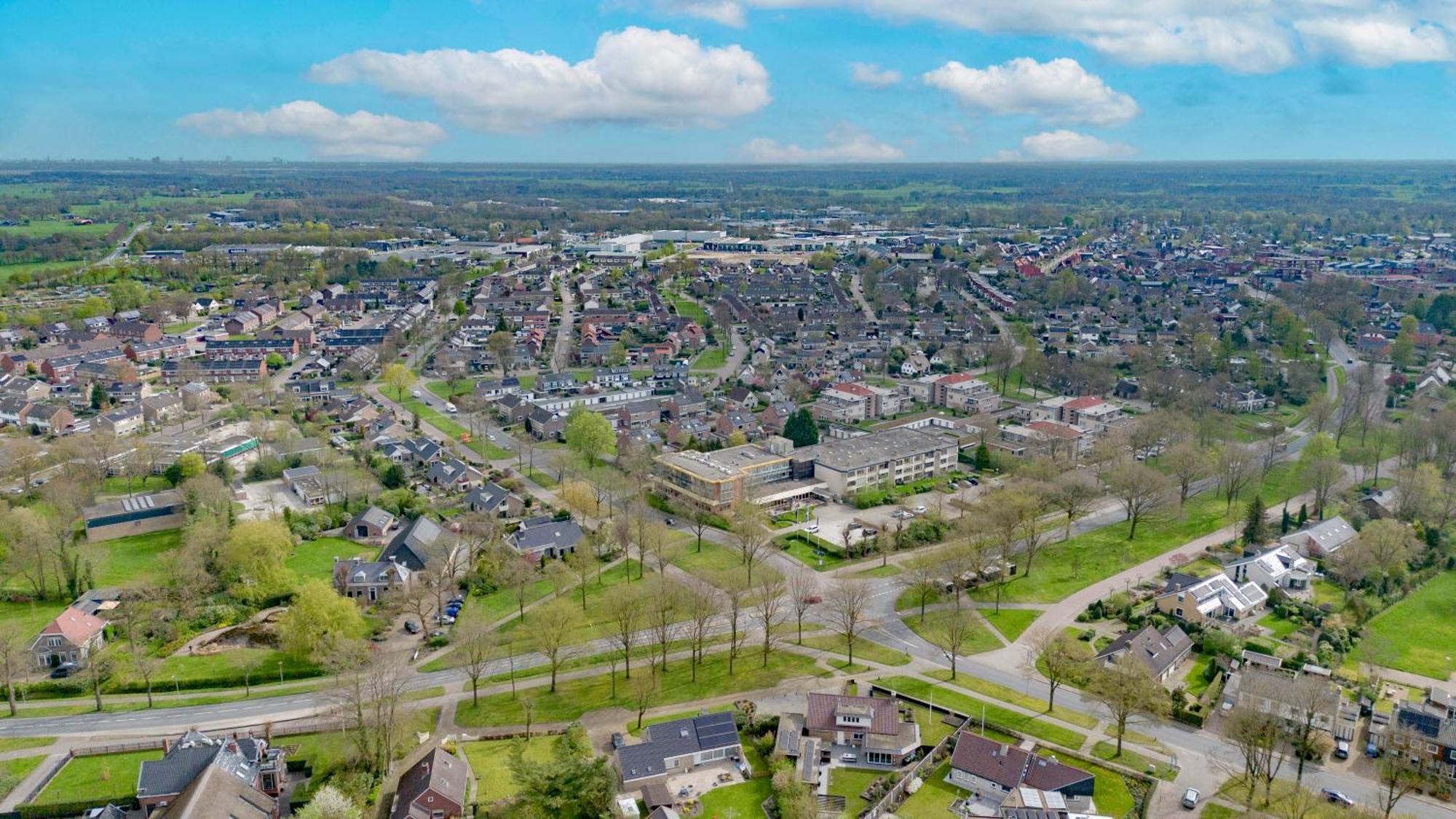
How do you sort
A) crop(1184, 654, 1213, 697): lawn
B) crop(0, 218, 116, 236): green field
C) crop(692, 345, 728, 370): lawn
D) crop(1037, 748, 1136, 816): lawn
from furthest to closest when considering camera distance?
crop(0, 218, 116, 236): green field → crop(692, 345, 728, 370): lawn → crop(1184, 654, 1213, 697): lawn → crop(1037, 748, 1136, 816): lawn

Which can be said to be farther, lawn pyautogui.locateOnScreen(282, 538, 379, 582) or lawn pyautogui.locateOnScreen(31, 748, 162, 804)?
lawn pyautogui.locateOnScreen(282, 538, 379, 582)

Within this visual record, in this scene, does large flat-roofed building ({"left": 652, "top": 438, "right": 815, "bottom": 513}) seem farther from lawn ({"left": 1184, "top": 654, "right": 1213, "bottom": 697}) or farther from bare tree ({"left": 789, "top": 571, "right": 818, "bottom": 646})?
lawn ({"left": 1184, "top": 654, "right": 1213, "bottom": 697})

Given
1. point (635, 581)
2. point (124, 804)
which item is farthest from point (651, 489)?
point (124, 804)

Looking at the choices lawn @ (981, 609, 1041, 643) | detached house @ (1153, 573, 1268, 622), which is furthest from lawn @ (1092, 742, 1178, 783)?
detached house @ (1153, 573, 1268, 622)

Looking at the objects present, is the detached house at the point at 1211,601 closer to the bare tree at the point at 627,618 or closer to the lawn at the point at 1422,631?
the lawn at the point at 1422,631

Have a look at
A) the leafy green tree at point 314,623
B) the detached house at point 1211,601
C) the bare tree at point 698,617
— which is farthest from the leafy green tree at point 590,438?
the detached house at point 1211,601

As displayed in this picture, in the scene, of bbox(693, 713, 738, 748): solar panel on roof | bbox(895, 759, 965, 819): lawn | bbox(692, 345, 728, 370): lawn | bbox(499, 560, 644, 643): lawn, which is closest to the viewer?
bbox(895, 759, 965, 819): lawn
